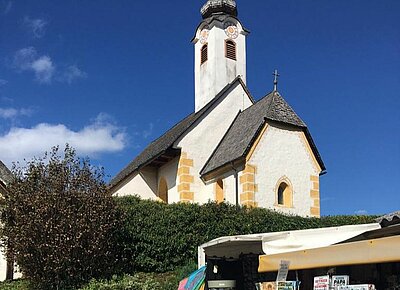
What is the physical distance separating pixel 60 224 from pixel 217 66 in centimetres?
1843

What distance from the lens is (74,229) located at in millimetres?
17625

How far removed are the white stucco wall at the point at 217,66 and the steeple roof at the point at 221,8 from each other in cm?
133

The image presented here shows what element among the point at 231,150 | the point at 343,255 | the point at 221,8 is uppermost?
the point at 221,8

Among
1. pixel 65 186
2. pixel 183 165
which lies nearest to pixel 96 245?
pixel 65 186

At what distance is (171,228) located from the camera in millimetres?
19812

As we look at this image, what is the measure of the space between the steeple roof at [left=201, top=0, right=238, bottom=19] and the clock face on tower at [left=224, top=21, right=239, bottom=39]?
1371 millimetres

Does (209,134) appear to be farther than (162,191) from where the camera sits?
No

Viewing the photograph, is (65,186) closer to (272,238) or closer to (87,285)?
(87,285)

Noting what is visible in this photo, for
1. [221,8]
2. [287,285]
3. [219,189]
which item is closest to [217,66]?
[221,8]

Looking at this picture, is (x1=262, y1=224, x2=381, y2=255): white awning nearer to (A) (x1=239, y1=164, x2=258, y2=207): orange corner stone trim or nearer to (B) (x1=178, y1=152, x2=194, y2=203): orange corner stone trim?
(A) (x1=239, y1=164, x2=258, y2=207): orange corner stone trim

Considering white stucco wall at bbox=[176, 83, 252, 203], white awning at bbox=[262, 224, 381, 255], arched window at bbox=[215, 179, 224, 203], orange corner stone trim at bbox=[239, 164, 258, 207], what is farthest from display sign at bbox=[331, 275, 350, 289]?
white stucco wall at bbox=[176, 83, 252, 203]

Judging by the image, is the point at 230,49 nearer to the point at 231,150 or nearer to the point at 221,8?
the point at 221,8

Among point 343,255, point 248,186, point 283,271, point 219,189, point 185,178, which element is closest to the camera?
point 343,255

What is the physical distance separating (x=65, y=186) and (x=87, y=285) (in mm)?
3003
